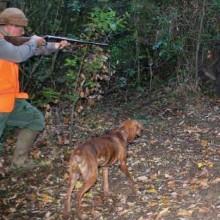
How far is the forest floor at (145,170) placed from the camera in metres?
7.09

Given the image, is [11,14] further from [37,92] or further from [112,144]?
[37,92]

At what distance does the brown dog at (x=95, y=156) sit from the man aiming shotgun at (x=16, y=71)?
4.33 ft

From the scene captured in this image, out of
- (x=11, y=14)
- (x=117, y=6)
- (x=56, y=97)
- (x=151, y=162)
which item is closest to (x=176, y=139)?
(x=151, y=162)

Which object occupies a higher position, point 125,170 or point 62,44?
point 62,44

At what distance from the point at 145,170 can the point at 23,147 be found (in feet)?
6.03

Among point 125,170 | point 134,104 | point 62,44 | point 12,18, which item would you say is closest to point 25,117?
point 62,44

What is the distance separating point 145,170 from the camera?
8.47m

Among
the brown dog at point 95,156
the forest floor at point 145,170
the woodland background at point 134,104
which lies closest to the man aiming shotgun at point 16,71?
the woodland background at point 134,104

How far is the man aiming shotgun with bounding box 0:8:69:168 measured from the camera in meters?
7.39

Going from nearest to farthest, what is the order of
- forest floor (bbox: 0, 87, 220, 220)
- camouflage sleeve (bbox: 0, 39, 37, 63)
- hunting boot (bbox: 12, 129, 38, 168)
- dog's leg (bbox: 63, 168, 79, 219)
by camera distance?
dog's leg (bbox: 63, 168, 79, 219), forest floor (bbox: 0, 87, 220, 220), camouflage sleeve (bbox: 0, 39, 37, 63), hunting boot (bbox: 12, 129, 38, 168)

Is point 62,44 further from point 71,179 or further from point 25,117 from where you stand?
point 71,179

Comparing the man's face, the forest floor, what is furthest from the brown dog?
the man's face

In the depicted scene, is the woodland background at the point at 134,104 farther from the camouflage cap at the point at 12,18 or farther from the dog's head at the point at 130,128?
the camouflage cap at the point at 12,18

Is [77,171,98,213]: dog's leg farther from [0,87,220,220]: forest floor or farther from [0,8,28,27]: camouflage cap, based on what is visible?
[0,8,28,27]: camouflage cap
